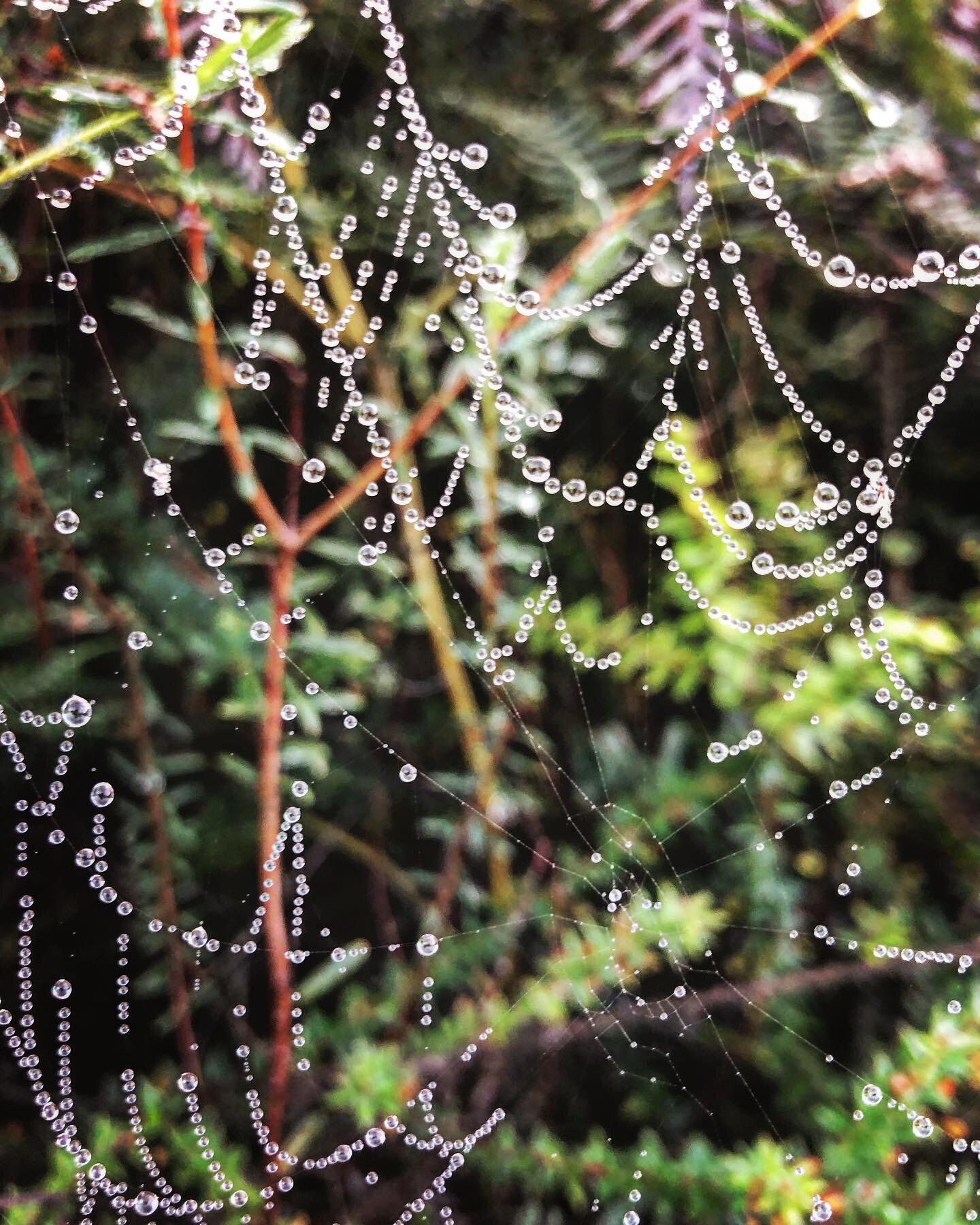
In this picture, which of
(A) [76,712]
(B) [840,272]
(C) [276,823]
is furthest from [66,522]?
(B) [840,272]

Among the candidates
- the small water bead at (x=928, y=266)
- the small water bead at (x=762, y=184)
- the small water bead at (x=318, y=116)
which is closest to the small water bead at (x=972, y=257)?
the small water bead at (x=928, y=266)

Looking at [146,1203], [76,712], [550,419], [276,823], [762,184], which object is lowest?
[146,1203]

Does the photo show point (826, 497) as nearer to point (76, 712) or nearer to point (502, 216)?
point (502, 216)

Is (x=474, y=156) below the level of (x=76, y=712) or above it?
above

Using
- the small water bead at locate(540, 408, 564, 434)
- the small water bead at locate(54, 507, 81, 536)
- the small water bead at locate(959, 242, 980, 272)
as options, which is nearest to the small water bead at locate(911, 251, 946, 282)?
the small water bead at locate(959, 242, 980, 272)

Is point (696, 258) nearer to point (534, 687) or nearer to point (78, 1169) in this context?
point (534, 687)

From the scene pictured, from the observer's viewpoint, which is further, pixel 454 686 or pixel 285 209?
pixel 454 686

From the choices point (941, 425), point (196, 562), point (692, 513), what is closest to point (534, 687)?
point (692, 513)
